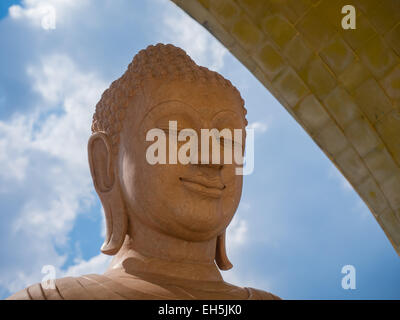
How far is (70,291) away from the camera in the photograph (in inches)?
92.0

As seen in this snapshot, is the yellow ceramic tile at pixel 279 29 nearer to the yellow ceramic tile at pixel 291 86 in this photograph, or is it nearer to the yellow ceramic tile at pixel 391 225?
the yellow ceramic tile at pixel 291 86

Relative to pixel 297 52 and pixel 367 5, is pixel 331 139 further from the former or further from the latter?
pixel 367 5

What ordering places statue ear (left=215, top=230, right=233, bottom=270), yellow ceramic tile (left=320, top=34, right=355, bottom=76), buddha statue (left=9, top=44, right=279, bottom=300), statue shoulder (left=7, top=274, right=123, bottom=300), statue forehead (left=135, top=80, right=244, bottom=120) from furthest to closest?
yellow ceramic tile (left=320, top=34, right=355, bottom=76) < statue ear (left=215, top=230, right=233, bottom=270) < statue forehead (left=135, top=80, right=244, bottom=120) < buddha statue (left=9, top=44, right=279, bottom=300) < statue shoulder (left=7, top=274, right=123, bottom=300)

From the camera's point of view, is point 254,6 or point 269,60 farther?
point 269,60

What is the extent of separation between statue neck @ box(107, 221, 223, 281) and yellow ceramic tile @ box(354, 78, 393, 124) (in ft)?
8.31

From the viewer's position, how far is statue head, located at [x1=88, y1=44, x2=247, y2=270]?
2.70m

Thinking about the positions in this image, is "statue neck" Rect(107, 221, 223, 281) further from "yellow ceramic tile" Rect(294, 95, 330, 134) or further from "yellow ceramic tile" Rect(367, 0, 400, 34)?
"yellow ceramic tile" Rect(367, 0, 400, 34)

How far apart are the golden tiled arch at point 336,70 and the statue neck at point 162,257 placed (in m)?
2.48

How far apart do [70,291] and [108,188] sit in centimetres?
81

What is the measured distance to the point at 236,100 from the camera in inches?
123

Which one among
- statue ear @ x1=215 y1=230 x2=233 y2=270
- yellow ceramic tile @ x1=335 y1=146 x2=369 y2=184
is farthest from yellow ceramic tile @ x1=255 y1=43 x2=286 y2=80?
statue ear @ x1=215 y1=230 x2=233 y2=270

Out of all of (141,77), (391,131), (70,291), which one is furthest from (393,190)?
(70,291)
